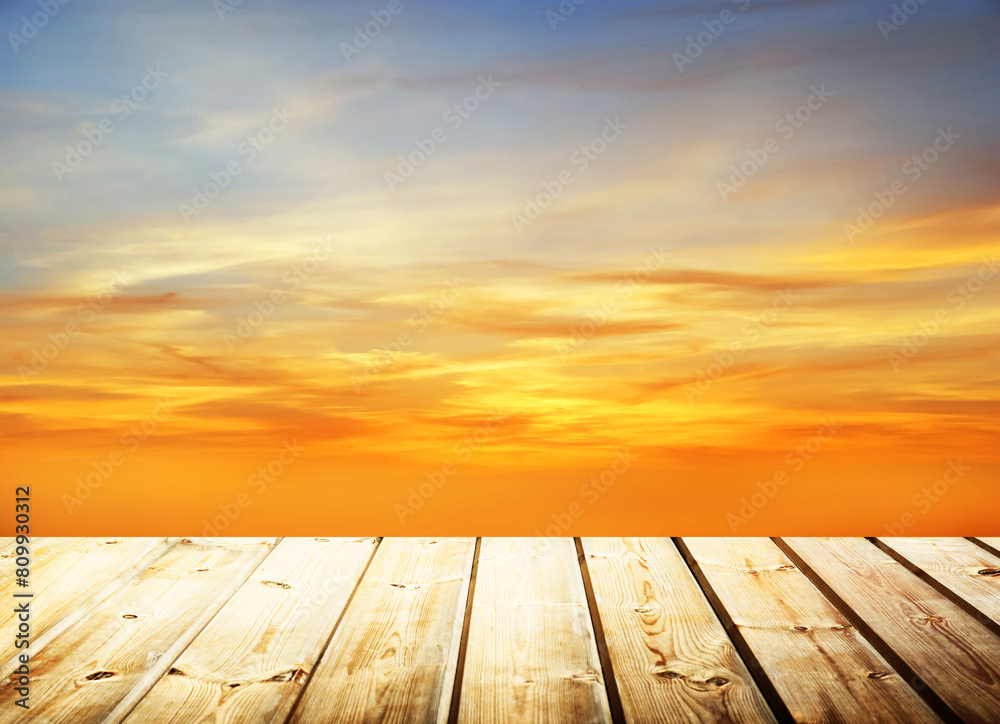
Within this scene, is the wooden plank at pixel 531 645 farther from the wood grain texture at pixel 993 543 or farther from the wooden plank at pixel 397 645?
the wood grain texture at pixel 993 543

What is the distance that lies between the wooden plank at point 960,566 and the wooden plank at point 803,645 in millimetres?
291

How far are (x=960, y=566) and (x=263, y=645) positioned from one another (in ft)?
4.95

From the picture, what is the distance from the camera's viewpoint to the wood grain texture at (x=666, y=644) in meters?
1.13

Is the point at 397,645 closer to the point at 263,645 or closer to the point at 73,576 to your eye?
the point at 263,645

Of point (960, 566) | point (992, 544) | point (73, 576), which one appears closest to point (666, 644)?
point (960, 566)

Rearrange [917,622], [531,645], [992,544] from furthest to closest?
1. [992,544]
2. [917,622]
3. [531,645]

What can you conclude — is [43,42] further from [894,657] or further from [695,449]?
[894,657]

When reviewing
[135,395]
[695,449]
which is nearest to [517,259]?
[695,449]

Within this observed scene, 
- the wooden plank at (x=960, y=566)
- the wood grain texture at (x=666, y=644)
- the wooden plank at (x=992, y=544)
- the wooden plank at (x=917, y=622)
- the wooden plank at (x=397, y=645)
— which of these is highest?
the wooden plank at (x=992, y=544)

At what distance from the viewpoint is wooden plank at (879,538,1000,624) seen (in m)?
1.62

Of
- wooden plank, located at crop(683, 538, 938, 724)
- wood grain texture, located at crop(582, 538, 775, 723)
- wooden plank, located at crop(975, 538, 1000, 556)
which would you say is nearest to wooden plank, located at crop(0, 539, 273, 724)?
wood grain texture, located at crop(582, 538, 775, 723)

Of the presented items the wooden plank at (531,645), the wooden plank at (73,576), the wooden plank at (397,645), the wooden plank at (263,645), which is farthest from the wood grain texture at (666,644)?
the wooden plank at (73,576)

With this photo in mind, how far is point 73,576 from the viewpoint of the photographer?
5.74 feet

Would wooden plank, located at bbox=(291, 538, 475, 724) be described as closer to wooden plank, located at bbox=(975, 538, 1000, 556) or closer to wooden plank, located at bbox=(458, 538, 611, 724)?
wooden plank, located at bbox=(458, 538, 611, 724)
